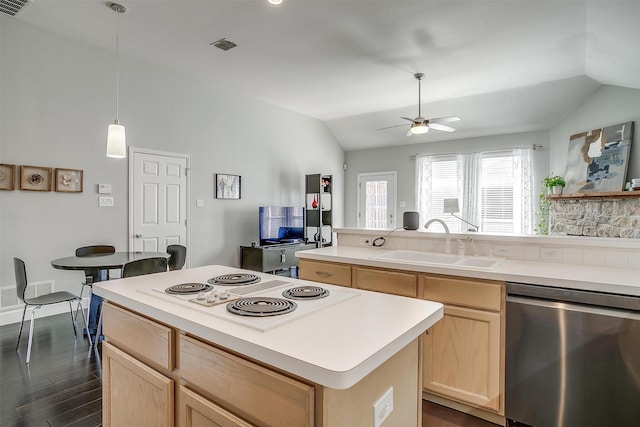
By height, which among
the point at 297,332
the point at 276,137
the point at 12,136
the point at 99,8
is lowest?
the point at 297,332

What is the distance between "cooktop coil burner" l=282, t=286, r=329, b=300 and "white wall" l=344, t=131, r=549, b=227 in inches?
241

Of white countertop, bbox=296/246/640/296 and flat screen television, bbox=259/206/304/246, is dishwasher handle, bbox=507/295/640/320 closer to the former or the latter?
white countertop, bbox=296/246/640/296

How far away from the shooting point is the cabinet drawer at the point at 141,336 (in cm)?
121

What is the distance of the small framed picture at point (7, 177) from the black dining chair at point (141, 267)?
1.74m

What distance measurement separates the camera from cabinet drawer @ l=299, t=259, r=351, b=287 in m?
2.52

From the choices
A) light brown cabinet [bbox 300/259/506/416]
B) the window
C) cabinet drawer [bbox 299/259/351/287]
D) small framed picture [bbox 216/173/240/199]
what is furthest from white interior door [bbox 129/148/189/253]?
the window

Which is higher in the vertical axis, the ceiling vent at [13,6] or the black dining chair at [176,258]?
the ceiling vent at [13,6]

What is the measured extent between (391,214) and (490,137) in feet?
8.21

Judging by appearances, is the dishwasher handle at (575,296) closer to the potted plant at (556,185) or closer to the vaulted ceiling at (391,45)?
the vaulted ceiling at (391,45)

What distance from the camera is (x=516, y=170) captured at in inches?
248

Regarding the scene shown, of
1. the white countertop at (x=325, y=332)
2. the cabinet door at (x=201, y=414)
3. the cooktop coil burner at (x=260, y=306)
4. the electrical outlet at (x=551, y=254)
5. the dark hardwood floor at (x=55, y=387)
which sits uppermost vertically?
the electrical outlet at (x=551, y=254)

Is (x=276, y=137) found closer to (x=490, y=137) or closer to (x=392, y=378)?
(x=490, y=137)

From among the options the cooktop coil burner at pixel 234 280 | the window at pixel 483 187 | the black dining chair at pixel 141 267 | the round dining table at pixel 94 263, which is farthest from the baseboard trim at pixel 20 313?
the window at pixel 483 187

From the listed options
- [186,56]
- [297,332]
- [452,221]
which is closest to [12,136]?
[186,56]
